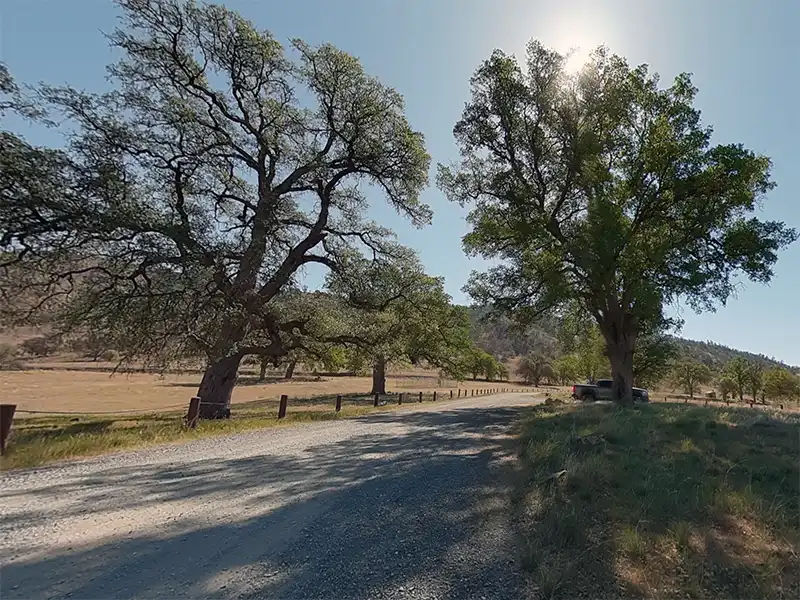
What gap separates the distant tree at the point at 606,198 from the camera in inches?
585

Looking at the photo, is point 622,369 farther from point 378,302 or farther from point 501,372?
point 501,372

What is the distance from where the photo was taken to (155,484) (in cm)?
554

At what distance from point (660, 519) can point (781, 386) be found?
237 feet

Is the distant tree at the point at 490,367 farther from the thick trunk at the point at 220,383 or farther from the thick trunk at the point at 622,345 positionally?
the thick trunk at the point at 220,383

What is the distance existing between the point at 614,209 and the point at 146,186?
16.0m

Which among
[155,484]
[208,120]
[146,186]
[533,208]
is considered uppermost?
[208,120]

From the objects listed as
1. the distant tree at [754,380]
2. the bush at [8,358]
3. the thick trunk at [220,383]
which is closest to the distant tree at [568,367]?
the distant tree at [754,380]

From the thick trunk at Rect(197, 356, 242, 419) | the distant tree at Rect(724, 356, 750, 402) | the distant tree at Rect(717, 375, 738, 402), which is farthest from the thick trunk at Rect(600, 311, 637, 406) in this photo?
the distant tree at Rect(717, 375, 738, 402)

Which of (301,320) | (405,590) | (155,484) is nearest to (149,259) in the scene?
(301,320)

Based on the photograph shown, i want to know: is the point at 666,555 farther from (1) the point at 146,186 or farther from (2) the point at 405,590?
(1) the point at 146,186

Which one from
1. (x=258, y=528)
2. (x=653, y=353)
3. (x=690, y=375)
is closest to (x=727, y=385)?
(x=690, y=375)

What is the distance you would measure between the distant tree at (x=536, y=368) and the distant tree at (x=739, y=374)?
31.9 m

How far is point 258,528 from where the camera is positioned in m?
4.10

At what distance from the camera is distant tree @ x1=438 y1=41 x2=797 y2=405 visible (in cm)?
1487
